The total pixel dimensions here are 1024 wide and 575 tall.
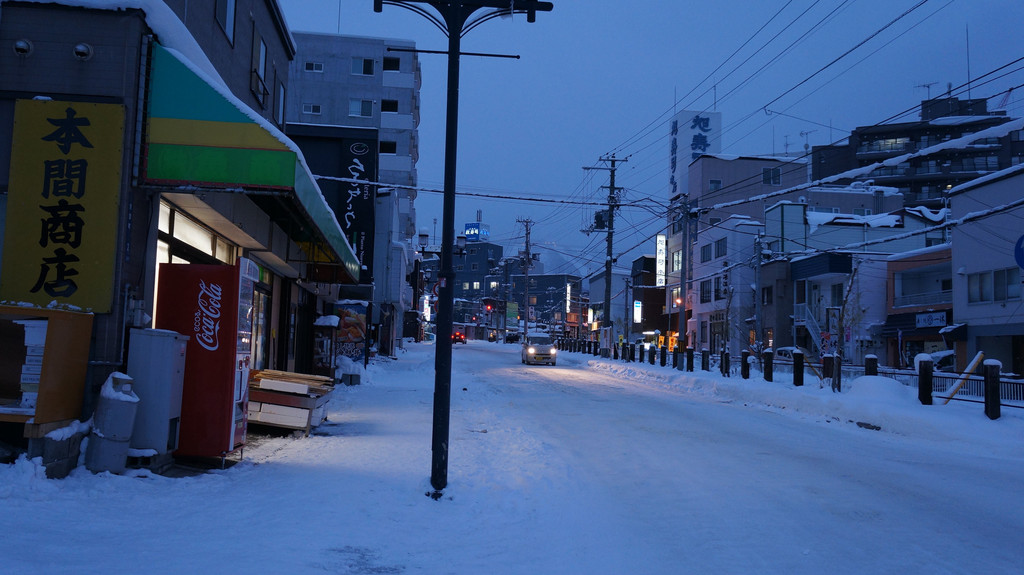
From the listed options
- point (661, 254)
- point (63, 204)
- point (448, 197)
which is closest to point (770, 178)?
point (661, 254)

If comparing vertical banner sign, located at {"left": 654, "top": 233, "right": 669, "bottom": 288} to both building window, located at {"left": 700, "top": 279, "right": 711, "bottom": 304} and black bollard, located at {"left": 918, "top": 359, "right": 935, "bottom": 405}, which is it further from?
black bollard, located at {"left": 918, "top": 359, "right": 935, "bottom": 405}

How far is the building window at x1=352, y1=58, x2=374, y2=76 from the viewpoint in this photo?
2269 inches

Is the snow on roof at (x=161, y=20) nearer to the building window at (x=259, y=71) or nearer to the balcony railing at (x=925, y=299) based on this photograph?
the building window at (x=259, y=71)

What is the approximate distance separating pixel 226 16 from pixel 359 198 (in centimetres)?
1233

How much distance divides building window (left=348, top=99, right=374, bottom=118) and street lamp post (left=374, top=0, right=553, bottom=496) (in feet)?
169

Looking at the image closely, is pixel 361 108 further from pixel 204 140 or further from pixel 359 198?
pixel 204 140

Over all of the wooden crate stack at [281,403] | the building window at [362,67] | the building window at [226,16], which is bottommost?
the wooden crate stack at [281,403]

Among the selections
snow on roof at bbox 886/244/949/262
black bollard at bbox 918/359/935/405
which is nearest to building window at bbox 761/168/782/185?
snow on roof at bbox 886/244/949/262

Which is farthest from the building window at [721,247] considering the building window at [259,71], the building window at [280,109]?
the building window at [259,71]

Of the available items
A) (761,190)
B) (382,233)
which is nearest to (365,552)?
(382,233)

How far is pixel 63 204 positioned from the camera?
7.29 metres

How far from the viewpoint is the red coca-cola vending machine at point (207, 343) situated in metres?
8.01

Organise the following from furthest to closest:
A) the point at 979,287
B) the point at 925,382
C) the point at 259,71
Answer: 1. the point at 979,287
2. the point at 925,382
3. the point at 259,71

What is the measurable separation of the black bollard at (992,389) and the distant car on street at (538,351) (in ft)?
102
